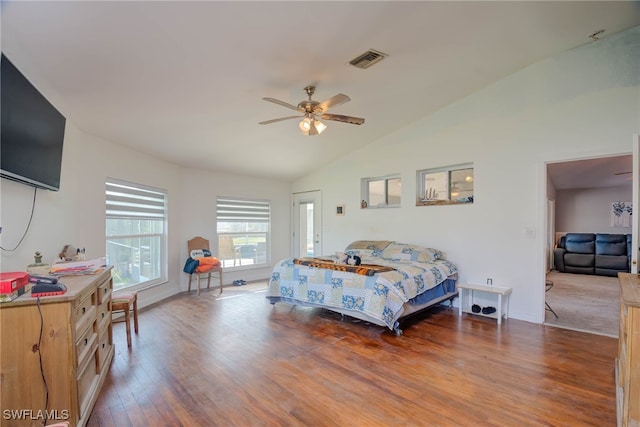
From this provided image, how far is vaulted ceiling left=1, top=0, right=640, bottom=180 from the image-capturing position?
A: 6.69 ft

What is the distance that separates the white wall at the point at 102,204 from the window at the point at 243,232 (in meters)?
0.16

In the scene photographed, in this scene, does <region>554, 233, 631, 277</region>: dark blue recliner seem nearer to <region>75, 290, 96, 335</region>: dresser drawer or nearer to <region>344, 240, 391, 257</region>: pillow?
<region>344, 240, 391, 257</region>: pillow

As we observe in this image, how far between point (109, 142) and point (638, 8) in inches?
228

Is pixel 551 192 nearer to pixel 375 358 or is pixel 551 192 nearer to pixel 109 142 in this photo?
pixel 375 358

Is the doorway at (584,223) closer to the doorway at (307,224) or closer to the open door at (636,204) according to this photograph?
the open door at (636,204)

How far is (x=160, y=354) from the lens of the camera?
9.32ft

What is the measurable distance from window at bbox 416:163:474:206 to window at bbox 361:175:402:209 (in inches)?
16.0

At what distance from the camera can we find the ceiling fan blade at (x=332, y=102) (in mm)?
2771

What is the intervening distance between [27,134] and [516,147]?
4843mm

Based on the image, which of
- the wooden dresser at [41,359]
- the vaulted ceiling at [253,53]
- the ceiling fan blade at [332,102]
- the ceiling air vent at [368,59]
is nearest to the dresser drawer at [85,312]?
the wooden dresser at [41,359]

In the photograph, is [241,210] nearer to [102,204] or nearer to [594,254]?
[102,204]

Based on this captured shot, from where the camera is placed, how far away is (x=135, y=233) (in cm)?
439

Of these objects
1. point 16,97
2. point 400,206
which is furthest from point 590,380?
point 16,97

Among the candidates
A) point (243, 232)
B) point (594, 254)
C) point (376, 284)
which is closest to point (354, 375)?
point (376, 284)
